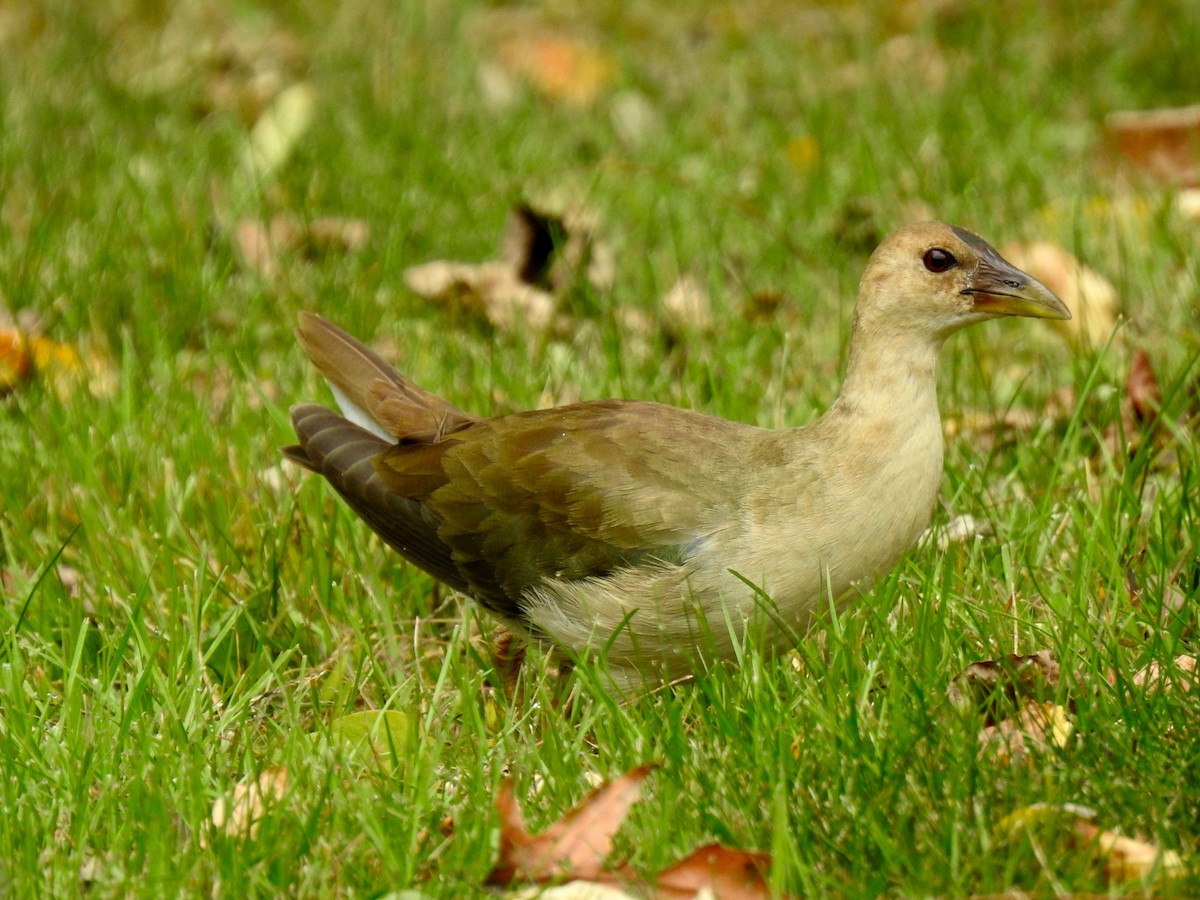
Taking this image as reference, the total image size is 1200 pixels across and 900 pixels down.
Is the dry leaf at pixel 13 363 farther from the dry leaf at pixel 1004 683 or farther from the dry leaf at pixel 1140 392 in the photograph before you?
the dry leaf at pixel 1140 392

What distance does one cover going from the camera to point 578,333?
565 cm

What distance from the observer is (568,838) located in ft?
9.56

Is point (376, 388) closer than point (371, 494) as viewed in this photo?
No

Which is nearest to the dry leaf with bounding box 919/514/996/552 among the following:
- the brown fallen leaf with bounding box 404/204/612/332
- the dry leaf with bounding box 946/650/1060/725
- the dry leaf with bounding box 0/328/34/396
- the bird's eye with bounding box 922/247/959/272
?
the bird's eye with bounding box 922/247/959/272

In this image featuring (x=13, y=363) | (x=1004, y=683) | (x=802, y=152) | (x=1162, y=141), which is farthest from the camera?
(x=802, y=152)

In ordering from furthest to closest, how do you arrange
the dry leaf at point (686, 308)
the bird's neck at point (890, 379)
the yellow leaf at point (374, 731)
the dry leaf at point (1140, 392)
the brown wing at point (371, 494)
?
the dry leaf at point (686, 308), the dry leaf at point (1140, 392), the brown wing at point (371, 494), the bird's neck at point (890, 379), the yellow leaf at point (374, 731)

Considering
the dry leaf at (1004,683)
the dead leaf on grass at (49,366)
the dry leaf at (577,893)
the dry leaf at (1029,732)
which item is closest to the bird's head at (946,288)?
the dry leaf at (1004,683)

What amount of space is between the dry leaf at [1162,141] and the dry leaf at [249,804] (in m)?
4.61

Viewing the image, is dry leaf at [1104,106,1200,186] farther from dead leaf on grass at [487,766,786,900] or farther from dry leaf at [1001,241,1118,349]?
dead leaf on grass at [487,766,786,900]

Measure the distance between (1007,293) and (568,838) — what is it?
172 cm

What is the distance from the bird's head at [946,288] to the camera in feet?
12.8

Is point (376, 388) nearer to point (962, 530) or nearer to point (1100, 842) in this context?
point (962, 530)

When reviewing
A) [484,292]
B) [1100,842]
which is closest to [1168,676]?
[1100,842]

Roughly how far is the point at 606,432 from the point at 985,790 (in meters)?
1.40
